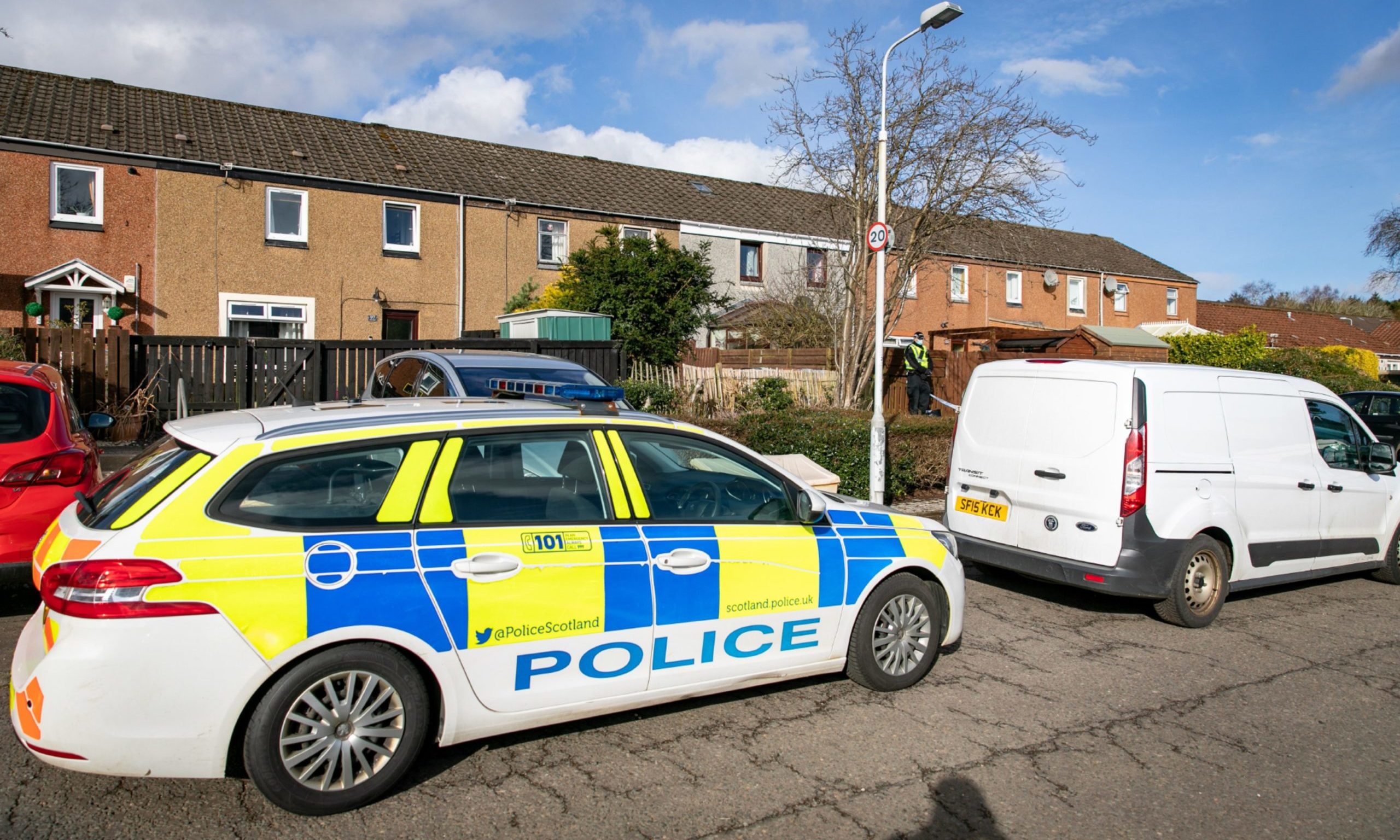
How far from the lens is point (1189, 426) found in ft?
21.7

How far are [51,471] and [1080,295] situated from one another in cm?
3688

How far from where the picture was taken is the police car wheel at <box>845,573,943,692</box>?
4.99 m

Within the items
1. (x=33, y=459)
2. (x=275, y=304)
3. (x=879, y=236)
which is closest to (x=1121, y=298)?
(x=879, y=236)

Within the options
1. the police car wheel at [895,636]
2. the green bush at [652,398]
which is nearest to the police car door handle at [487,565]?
the police car wheel at [895,636]

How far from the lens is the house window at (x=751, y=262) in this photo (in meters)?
28.9

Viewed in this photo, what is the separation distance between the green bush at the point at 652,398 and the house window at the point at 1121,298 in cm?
2946

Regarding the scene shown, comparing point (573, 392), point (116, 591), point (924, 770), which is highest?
point (573, 392)

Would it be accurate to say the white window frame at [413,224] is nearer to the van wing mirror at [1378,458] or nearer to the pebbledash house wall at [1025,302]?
the pebbledash house wall at [1025,302]

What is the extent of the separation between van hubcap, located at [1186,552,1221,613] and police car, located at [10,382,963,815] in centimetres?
309

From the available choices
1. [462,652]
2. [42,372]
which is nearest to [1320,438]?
[462,652]

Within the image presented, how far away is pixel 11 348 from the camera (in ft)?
39.8

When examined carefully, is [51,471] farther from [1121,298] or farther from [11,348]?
[1121,298]

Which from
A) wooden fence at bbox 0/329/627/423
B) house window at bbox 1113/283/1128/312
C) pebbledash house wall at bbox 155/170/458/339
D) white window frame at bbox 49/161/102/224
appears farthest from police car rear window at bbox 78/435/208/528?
house window at bbox 1113/283/1128/312

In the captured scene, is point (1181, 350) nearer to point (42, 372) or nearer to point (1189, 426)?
point (1189, 426)
